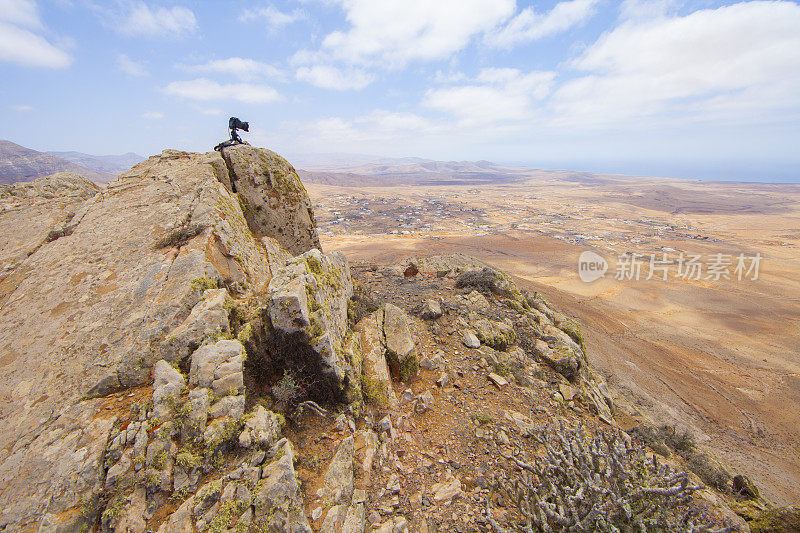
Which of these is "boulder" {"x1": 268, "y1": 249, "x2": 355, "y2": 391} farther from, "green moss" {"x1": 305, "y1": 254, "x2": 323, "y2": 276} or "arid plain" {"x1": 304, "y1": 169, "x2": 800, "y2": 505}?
"arid plain" {"x1": 304, "y1": 169, "x2": 800, "y2": 505}

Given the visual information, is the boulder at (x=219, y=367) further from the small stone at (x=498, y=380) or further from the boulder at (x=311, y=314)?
the small stone at (x=498, y=380)

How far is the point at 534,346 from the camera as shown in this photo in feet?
33.7

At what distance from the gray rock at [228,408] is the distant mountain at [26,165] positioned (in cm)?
12335

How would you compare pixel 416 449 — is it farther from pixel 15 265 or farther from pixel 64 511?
pixel 15 265

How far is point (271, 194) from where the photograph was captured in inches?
369

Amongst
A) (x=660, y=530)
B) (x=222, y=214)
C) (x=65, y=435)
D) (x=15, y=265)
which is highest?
(x=222, y=214)

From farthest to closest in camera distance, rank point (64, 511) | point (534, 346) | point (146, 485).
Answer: point (534, 346) → point (146, 485) → point (64, 511)

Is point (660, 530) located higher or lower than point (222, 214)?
lower

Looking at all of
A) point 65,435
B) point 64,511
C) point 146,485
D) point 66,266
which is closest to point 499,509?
point 146,485

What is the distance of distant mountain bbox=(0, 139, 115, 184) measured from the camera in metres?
90.1

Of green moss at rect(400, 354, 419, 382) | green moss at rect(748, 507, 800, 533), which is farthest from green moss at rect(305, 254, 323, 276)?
green moss at rect(748, 507, 800, 533)

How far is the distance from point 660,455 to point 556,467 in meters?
5.47

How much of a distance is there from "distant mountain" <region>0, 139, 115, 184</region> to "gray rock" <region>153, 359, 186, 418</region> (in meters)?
123

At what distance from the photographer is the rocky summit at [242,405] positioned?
3.54 m
